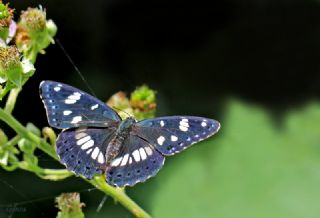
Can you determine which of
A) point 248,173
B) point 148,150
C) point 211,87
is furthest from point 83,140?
point 211,87

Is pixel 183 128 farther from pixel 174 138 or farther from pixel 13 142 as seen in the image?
pixel 13 142

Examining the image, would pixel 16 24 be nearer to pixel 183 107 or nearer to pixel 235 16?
pixel 183 107

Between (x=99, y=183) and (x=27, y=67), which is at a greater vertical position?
(x=27, y=67)

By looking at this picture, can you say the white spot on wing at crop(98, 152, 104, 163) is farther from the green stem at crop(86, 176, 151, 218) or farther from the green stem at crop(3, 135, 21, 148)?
the green stem at crop(3, 135, 21, 148)

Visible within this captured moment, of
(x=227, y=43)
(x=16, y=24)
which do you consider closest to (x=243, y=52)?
(x=227, y=43)

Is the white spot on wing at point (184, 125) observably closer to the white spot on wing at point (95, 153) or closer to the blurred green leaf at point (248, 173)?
the white spot on wing at point (95, 153)

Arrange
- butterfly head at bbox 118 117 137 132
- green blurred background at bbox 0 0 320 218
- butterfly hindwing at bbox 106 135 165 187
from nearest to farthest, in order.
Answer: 1. butterfly hindwing at bbox 106 135 165 187
2. butterfly head at bbox 118 117 137 132
3. green blurred background at bbox 0 0 320 218

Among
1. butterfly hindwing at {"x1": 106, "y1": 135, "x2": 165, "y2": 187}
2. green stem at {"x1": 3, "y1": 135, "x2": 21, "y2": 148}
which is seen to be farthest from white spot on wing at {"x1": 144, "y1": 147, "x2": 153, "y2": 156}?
green stem at {"x1": 3, "y1": 135, "x2": 21, "y2": 148}
